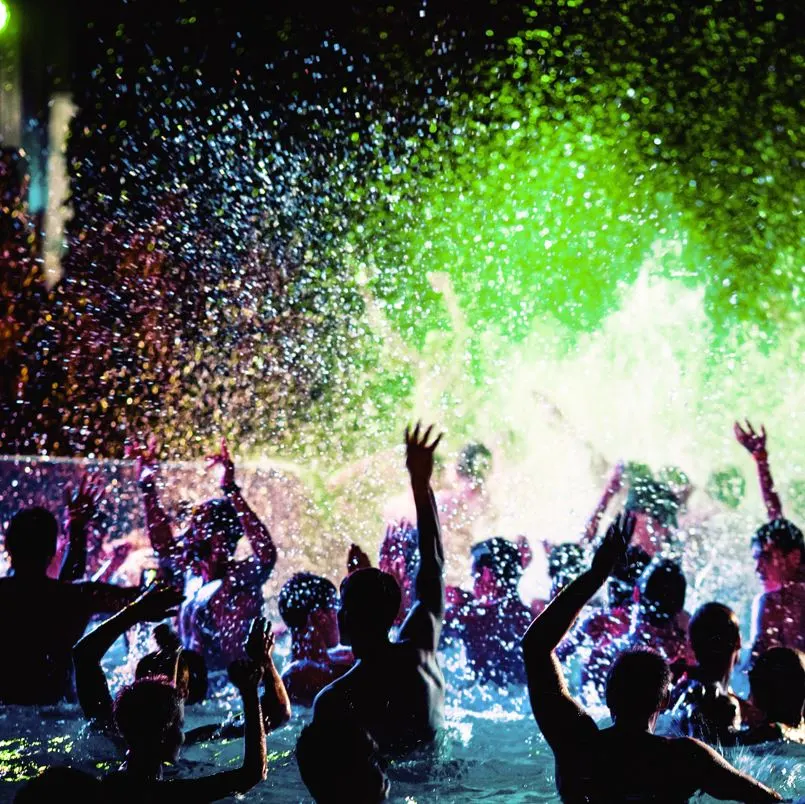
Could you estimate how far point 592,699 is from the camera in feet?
18.8

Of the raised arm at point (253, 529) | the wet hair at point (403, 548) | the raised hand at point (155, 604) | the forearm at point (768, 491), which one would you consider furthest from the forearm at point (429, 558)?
the forearm at point (768, 491)

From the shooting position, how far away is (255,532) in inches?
210

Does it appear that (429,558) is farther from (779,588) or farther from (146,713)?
(779,588)

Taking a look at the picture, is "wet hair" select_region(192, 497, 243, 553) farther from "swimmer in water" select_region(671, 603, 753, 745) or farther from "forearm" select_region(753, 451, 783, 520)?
"forearm" select_region(753, 451, 783, 520)

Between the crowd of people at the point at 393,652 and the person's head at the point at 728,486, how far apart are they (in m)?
5.21

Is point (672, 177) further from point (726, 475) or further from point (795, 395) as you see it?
point (726, 475)

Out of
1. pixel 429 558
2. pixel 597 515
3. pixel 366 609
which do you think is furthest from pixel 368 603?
pixel 597 515

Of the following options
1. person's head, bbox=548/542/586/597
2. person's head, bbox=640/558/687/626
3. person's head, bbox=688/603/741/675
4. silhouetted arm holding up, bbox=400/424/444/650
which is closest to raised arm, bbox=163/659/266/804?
silhouetted arm holding up, bbox=400/424/444/650

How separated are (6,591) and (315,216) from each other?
35.5 ft

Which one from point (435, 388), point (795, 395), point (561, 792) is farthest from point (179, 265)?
point (561, 792)

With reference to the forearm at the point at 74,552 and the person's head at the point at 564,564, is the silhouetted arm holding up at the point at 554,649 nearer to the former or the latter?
the forearm at the point at 74,552

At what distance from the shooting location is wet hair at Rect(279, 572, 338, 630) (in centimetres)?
492

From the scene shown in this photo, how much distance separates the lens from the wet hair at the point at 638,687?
2.72 meters

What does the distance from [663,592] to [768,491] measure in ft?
4.36
